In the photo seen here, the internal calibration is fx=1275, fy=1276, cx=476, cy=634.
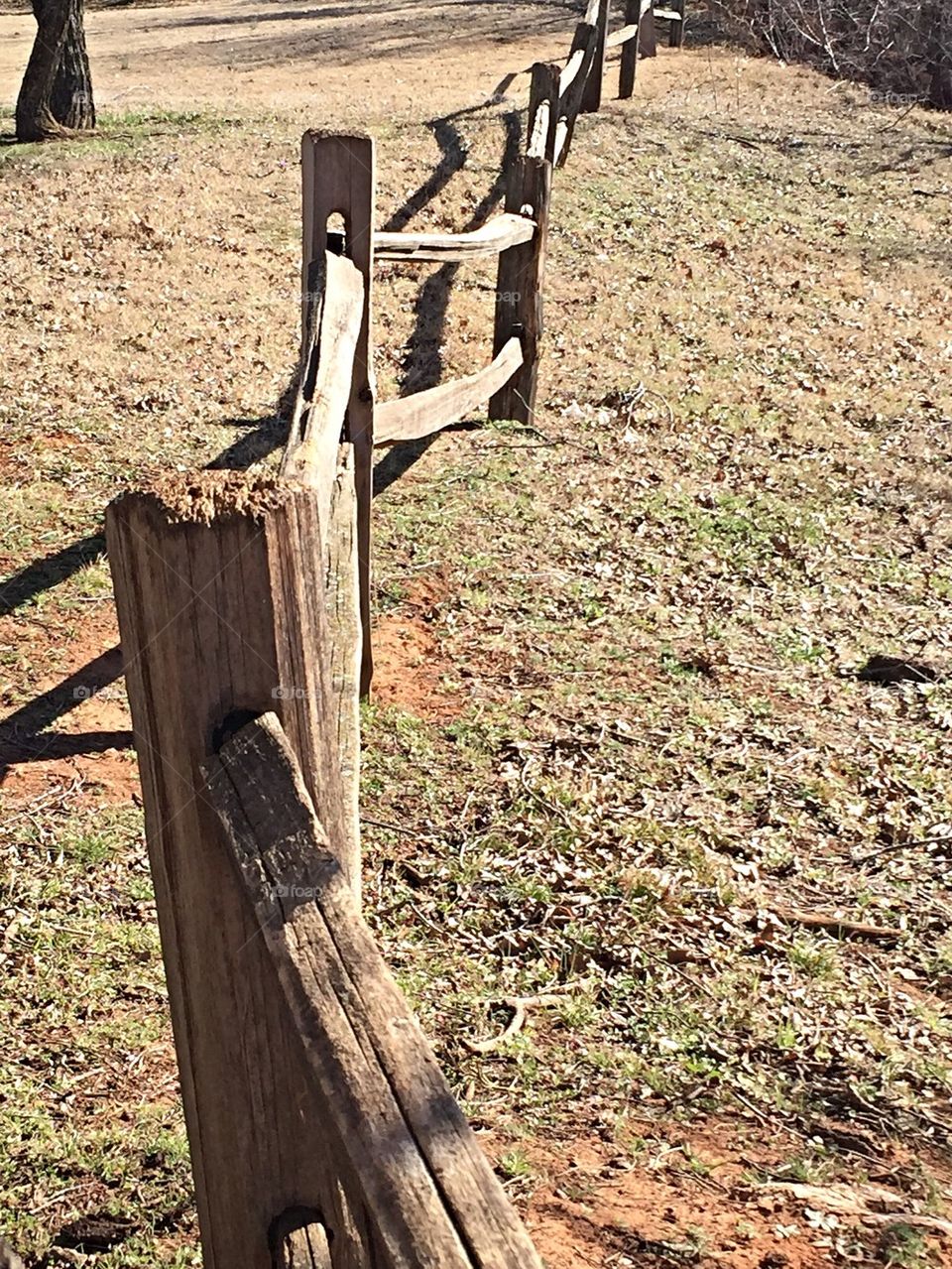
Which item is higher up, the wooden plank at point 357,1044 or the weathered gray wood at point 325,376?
the weathered gray wood at point 325,376

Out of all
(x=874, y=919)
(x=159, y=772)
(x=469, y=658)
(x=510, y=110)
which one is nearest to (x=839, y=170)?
(x=510, y=110)

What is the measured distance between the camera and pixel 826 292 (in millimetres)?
11617

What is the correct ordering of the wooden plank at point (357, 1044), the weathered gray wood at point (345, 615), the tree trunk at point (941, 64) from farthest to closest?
the tree trunk at point (941, 64) < the weathered gray wood at point (345, 615) < the wooden plank at point (357, 1044)

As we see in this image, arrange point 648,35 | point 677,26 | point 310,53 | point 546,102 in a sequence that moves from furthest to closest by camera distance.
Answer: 1. point 677,26
2. point 310,53
3. point 648,35
4. point 546,102

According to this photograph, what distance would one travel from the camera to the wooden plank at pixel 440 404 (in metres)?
5.69

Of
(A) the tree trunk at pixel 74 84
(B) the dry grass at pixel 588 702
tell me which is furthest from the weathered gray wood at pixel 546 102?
(A) the tree trunk at pixel 74 84

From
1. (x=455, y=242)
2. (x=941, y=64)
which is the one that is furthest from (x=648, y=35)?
(x=455, y=242)

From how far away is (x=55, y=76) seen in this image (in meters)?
13.2

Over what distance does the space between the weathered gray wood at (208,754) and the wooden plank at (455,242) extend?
4.03 meters

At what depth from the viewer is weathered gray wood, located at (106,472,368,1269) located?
1695mm

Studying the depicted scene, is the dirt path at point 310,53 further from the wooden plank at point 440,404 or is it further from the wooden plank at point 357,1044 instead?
the wooden plank at point 357,1044

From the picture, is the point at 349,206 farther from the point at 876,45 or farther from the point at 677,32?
the point at 677,32

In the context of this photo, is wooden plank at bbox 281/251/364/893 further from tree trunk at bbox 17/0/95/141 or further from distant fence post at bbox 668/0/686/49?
distant fence post at bbox 668/0/686/49

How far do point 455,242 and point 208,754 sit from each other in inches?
204
